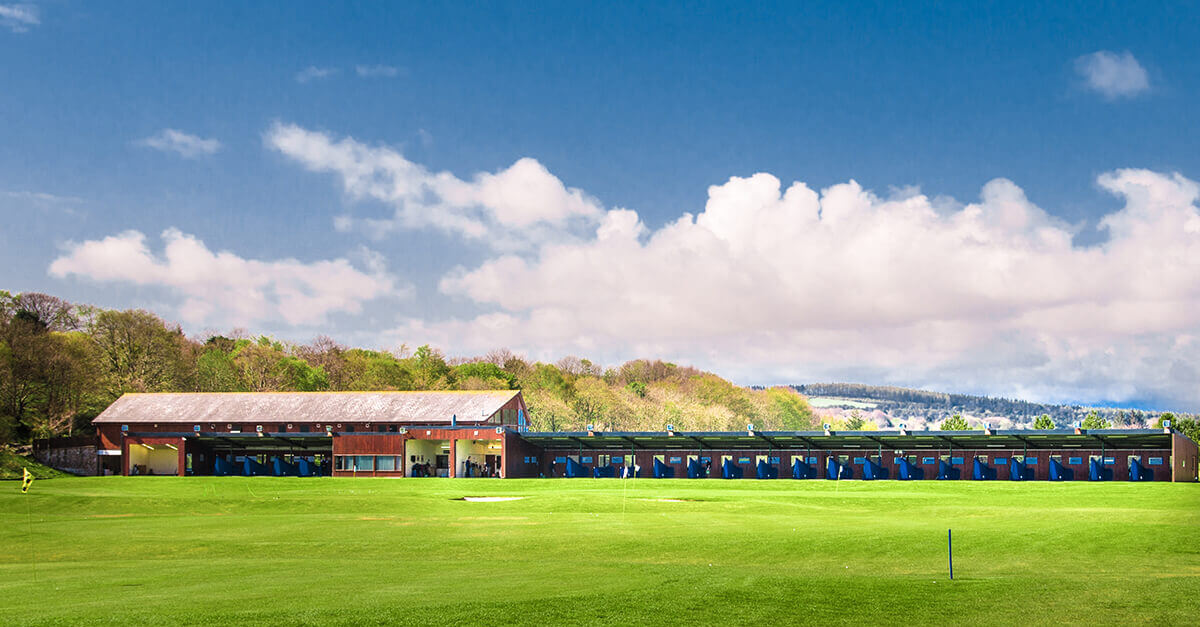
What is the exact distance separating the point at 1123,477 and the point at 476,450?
50.2 meters

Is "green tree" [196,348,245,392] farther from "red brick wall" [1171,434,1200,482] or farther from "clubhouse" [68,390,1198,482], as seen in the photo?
"red brick wall" [1171,434,1200,482]

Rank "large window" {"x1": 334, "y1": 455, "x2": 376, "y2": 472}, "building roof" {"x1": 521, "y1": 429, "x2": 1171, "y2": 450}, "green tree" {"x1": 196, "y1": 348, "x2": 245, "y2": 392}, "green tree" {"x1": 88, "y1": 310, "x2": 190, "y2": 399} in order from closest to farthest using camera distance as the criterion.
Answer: "building roof" {"x1": 521, "y1": 429, "x2": 1171, "y2": 450}, "large window" {"x1": 334, "y1": 455, "x2": 376, "y2": 472}, "green tree" {"x1": 88, "y1": 310, "x2": 190, "y2": 399}, "green tree" {"x1": 196, "y1": 348, "x2": 245, "y2": 392}

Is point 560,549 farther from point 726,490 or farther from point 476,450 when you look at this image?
point 476,450

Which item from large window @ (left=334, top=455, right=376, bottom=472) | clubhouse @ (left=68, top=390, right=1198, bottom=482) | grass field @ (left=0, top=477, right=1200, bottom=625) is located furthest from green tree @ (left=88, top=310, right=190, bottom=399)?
grass field @ (left=0, top=477, right=1200, bottom=625)

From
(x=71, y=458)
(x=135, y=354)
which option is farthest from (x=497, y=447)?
(x=135, y=354)

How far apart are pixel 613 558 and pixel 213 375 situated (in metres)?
106

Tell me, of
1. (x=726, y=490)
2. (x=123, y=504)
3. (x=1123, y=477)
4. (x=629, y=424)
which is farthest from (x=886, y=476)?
(x=629, y=424)

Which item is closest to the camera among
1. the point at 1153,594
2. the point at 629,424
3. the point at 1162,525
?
the point at 1153,594

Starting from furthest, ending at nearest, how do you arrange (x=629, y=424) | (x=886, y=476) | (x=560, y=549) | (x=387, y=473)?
(x=629, y=424)
(x=387, y=473)
(x=886, y=476)
(x=560, y=549)

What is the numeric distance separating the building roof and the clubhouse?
0.37 feet

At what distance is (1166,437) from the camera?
246 ft

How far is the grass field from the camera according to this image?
17.2m

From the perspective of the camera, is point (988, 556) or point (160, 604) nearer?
point (160, 604)

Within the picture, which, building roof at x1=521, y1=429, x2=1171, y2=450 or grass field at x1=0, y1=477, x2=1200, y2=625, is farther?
building roof at x1=521, y1=429, x2=1171, y2=450
